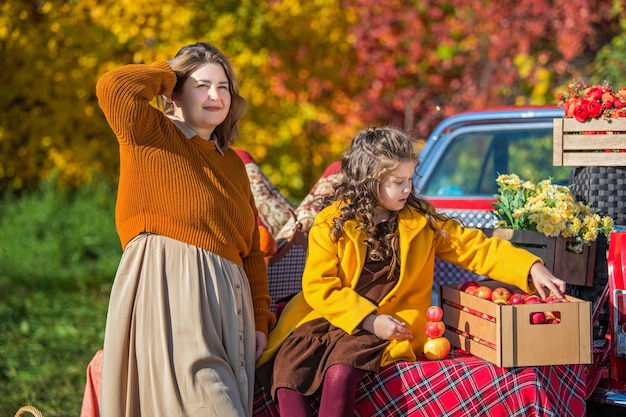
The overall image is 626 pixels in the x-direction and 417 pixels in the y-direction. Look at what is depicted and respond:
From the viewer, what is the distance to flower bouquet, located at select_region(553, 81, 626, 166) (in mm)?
4234

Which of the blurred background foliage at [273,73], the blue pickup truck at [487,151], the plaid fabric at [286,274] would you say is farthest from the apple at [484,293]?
the blurred background foliage at [273,73]

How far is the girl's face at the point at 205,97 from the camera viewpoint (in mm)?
3344

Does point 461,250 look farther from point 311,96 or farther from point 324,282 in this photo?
point 311,96

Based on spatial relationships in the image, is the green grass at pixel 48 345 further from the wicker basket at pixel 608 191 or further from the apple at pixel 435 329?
the wicker basket at pixel 608 191

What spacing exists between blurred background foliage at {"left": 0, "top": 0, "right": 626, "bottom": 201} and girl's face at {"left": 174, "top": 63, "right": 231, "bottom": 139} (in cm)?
521

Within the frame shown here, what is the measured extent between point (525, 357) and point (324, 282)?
808mm

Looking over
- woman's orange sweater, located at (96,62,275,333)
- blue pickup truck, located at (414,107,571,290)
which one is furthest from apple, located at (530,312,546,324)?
blue pickup truck, located at (414,107,571,290)

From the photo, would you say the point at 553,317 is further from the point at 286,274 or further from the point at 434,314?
the point at 286,274

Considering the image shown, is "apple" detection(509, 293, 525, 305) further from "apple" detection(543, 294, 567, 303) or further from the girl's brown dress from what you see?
the girl's brown dress

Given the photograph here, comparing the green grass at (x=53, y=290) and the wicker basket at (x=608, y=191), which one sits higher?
the wicker basket at (x=608, y=191)

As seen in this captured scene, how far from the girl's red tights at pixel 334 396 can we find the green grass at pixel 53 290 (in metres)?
2.32

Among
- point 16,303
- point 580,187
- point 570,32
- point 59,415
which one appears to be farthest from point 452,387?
point 570,32

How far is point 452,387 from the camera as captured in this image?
3363 millimetres

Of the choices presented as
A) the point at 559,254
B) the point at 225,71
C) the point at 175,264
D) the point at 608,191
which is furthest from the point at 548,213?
the point at 175,264
